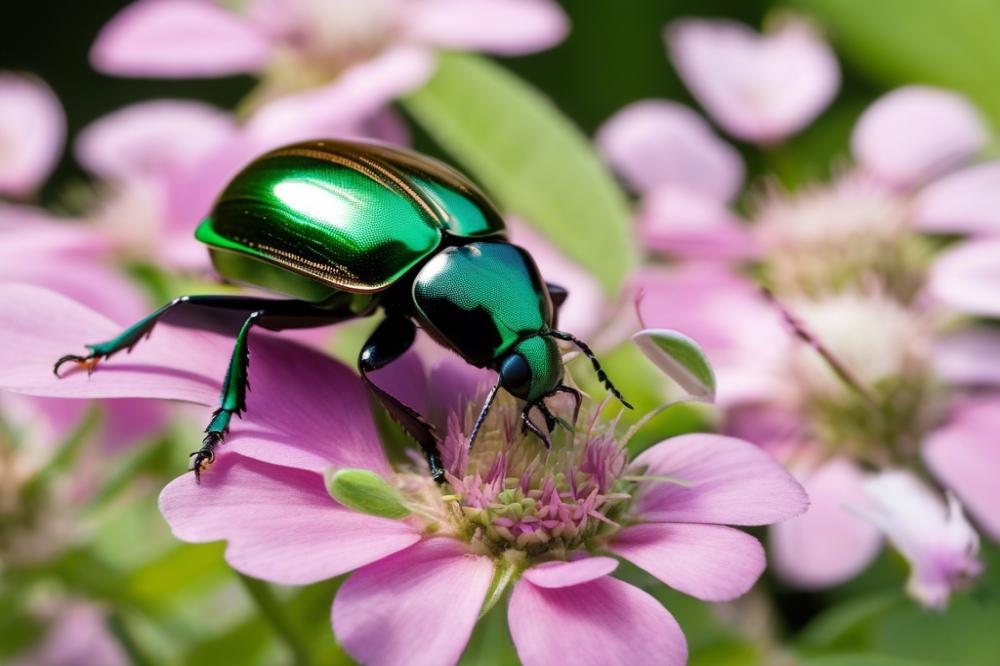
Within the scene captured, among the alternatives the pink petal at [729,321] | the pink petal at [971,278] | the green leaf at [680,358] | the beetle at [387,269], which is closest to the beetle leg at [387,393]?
the beetle at [387,269]

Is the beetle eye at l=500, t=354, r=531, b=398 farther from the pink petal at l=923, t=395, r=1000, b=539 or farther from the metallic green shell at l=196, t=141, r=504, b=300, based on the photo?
the pink petal at l=923, t=395, r=1000, b=539

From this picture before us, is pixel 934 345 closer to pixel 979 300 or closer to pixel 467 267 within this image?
pixel 979 300

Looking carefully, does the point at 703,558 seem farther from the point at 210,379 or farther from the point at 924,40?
the point at 924,40

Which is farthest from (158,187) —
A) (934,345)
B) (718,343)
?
(934,345)

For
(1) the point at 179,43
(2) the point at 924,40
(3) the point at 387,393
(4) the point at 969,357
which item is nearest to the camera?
(3) the point at 387,393

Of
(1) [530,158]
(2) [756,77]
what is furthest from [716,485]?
(2) [756,77]

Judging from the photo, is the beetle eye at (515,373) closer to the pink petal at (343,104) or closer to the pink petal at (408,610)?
the pink petal at (408,610)
